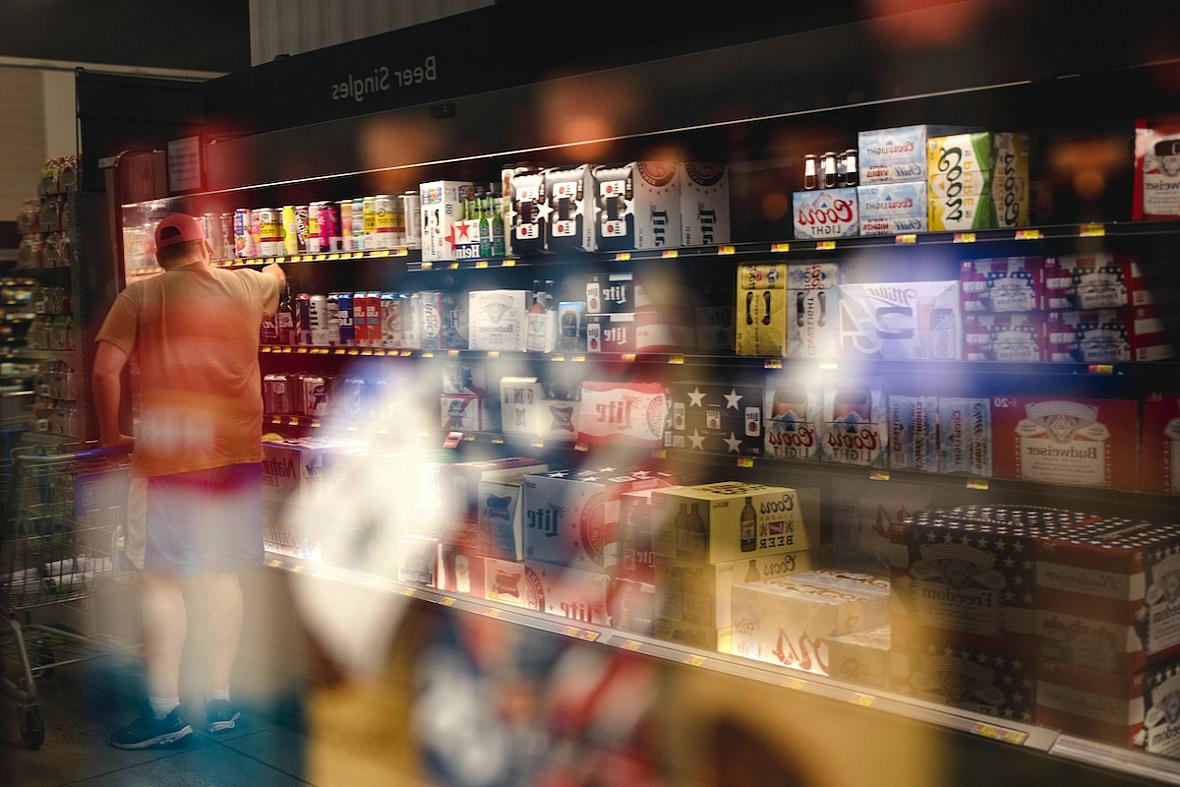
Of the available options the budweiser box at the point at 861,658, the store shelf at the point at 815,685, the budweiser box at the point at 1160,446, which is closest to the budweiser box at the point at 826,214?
the budweiser box at the point at 1160,446

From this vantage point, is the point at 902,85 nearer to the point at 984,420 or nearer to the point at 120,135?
the point at 984,420

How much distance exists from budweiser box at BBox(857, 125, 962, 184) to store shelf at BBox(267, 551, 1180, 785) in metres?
1.47

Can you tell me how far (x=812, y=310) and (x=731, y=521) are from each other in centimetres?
72

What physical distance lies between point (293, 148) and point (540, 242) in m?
→ 1.64

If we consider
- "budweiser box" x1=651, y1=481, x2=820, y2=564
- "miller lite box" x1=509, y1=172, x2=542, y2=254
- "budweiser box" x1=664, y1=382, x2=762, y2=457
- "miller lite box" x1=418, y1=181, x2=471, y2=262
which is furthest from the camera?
"miller lite box" x1=418, y1=181, x2=471, y2=262

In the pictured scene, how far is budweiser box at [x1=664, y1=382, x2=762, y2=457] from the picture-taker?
13.0 ft

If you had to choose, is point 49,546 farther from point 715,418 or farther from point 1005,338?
point 1005,338

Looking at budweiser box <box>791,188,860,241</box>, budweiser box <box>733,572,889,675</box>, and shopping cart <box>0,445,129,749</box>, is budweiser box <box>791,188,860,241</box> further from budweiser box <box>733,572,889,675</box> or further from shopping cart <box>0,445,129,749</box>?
shopping cart <box>0,445,129,749</box>

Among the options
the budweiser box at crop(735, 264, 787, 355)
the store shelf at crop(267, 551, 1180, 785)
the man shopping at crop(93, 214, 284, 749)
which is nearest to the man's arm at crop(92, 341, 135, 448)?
the man shopping at crop(93, 214, 284, 749)

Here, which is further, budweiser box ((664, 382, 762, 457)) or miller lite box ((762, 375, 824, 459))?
budweiser box ((664, 382, 762, 457))

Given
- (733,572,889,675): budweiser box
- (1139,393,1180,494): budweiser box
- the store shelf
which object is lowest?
the store shelf

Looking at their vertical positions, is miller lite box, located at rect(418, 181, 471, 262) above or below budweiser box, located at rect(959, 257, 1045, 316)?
above

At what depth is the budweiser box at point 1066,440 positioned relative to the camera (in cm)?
315

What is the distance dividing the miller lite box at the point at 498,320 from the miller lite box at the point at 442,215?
0.76 ft
